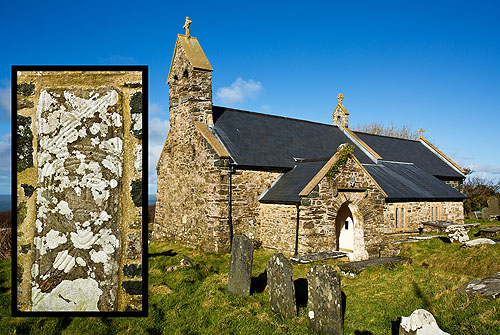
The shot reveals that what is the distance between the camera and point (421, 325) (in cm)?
561

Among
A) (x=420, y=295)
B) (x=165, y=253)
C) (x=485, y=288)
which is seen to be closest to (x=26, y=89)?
(x=420, y=295)

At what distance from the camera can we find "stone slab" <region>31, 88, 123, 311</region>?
298 centimetres

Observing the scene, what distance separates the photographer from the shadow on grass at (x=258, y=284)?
33.6 feet

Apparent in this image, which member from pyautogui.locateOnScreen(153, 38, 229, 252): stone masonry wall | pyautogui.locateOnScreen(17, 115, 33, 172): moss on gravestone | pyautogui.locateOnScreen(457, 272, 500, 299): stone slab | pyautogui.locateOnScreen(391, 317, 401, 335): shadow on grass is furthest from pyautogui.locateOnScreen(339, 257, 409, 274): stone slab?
pyautogui.locateOnScreen(17, 115, 33, 172): moss on gravestone

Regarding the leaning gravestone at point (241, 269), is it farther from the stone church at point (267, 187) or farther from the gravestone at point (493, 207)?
the gravestone at point (493, 207)

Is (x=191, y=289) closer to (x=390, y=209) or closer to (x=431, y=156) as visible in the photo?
(x=390, y=209)

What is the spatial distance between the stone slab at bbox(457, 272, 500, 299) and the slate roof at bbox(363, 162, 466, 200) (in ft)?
35.2

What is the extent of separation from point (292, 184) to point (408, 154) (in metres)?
16.7

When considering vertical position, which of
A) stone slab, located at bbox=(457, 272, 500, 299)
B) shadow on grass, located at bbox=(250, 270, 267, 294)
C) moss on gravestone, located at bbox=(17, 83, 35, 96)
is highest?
moss on gravestone, located at bbox=(17, 83, 35, 96)

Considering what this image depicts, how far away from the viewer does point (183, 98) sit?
19359mm

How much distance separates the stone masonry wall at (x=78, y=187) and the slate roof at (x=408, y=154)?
85.0 feet

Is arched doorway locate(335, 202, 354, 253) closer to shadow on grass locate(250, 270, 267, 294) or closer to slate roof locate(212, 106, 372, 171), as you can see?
slate roof locate(212, 106, 372, 171)

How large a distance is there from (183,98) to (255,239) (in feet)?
27.6

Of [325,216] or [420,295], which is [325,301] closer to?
[420,295]
